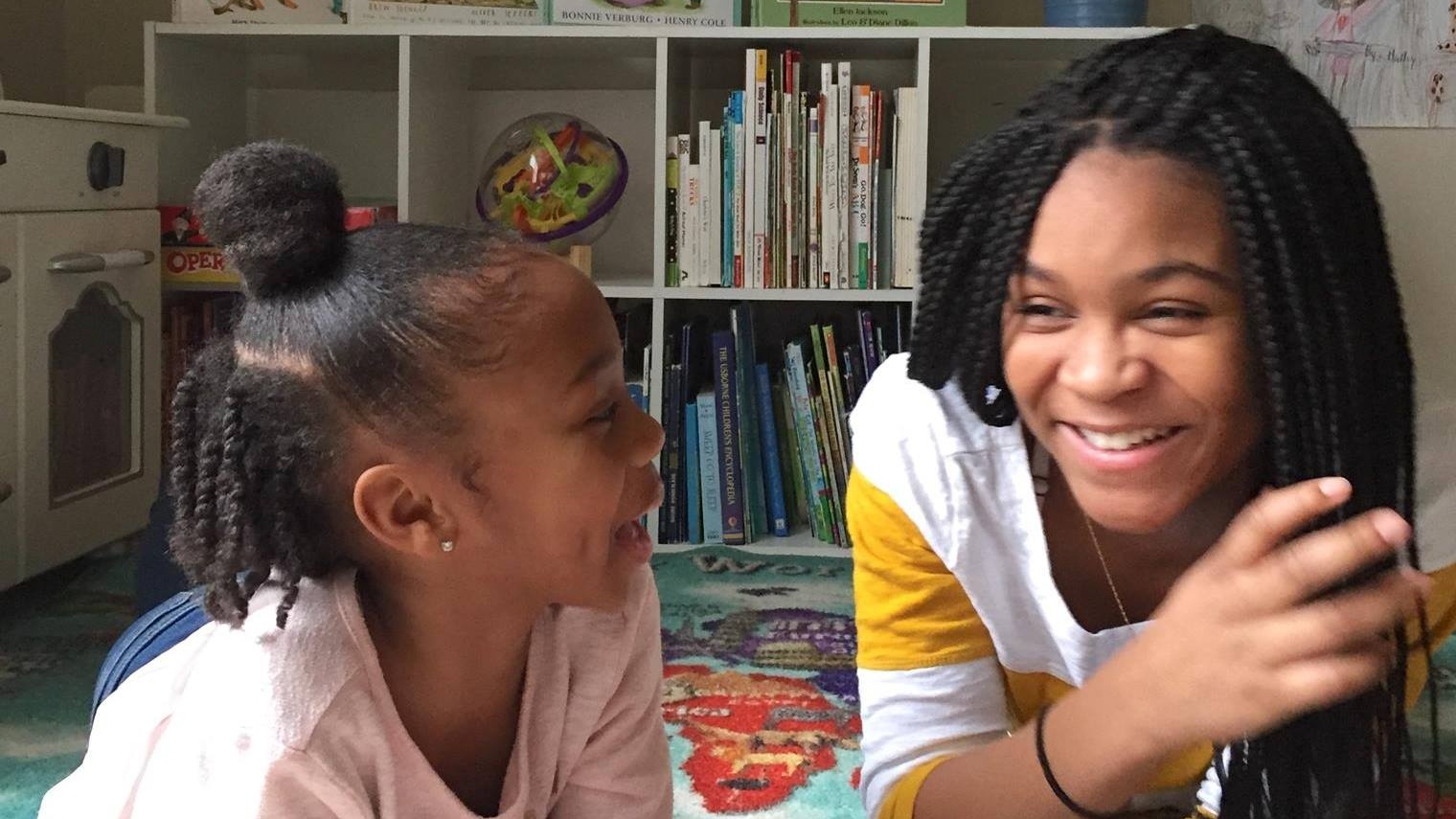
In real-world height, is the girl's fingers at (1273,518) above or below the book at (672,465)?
above

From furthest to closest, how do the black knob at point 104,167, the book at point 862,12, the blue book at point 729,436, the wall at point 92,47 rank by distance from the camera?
the wall at point 92,47 → the blue book at point 729,436 → the book at point 862,12 → the black knob at point 104,167

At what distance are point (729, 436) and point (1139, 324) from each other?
1482mm

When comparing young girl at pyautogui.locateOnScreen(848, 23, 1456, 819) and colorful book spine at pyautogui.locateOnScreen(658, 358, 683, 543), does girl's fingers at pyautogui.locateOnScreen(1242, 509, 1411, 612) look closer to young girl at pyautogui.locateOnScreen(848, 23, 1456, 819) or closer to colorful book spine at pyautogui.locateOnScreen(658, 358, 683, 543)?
young girl at pyautogui.locateOnScreen(848, 23, 1456, 819)

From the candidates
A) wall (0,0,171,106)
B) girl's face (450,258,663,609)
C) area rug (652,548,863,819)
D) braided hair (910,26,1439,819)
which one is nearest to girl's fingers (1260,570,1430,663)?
braided hair (910,26,1439,819)

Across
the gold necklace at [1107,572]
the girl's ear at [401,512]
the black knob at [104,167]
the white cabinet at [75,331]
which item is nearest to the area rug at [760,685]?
the gold necklace at [1107,572]

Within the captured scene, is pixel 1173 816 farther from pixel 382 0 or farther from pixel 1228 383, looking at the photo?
pixel 382 0

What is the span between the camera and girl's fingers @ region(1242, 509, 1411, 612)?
623mm

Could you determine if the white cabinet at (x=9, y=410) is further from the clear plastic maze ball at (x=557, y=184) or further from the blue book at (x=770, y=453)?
the blue book at (x=770, y=453)

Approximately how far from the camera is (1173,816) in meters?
1.04

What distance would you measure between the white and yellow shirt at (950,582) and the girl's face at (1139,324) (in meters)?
0.12

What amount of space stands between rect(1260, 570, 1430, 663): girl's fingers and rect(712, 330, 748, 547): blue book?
158cm

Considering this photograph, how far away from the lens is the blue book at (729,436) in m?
2.20

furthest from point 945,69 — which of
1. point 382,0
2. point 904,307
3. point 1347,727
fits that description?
point 1347,727

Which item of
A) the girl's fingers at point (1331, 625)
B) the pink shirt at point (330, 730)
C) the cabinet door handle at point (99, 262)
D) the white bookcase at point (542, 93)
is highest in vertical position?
the white bookcase at point (542, 93)
